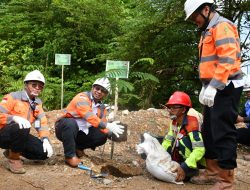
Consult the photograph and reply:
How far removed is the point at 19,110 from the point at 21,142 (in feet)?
1.15

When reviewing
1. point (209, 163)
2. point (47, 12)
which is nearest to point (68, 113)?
point (209, 163)

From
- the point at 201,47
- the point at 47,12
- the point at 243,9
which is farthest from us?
the point at 47,12

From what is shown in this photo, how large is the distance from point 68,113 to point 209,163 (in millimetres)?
1749

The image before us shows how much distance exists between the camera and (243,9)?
6.75 meters

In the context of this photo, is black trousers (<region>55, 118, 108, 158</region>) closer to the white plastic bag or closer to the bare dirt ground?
the bare dirt ground

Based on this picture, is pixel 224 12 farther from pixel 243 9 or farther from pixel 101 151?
pixel 101 151

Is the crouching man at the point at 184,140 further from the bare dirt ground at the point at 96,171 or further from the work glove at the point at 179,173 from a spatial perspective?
the bare dirt ground at the point at 96,171

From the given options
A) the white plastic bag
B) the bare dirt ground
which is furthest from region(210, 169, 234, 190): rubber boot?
the white plastic bag

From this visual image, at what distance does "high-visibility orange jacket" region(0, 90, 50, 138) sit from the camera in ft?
13.0

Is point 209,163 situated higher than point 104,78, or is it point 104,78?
point 104,78

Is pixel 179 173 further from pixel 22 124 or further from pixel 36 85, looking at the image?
pixel 36 85

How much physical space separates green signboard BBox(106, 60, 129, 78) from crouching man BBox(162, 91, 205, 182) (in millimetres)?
852

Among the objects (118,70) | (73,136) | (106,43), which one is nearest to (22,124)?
(73,136)

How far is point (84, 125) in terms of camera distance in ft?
14.9
